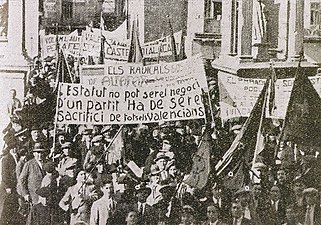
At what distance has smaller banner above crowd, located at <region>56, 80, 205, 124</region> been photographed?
1297 mm

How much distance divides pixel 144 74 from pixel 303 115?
0.37m

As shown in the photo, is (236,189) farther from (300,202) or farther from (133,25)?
(133,25)

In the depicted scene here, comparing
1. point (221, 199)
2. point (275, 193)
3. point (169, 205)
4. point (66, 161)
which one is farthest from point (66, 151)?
point (275, 193)

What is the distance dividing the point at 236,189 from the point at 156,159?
192 mm

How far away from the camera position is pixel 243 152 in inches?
52.1

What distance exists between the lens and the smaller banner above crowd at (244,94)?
1.32 meters

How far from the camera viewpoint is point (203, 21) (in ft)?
4.30

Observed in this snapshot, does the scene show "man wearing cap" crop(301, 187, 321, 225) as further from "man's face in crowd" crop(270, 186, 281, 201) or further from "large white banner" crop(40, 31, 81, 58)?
"large white banner" crop(40, 31, 81, 58)

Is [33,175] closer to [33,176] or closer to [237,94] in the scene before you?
[33,176]

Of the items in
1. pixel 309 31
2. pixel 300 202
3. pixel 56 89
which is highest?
pixel 309 31

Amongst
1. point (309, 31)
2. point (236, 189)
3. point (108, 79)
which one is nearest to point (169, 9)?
point (108, 79)

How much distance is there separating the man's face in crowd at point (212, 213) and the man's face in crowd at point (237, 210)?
0.04 meters

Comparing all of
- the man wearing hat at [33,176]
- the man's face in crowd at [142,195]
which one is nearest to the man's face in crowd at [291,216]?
the man's face in crowd at [142,195]

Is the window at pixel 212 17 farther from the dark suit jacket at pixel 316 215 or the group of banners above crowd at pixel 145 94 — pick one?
the dark suit jacket at pixel 316 215
